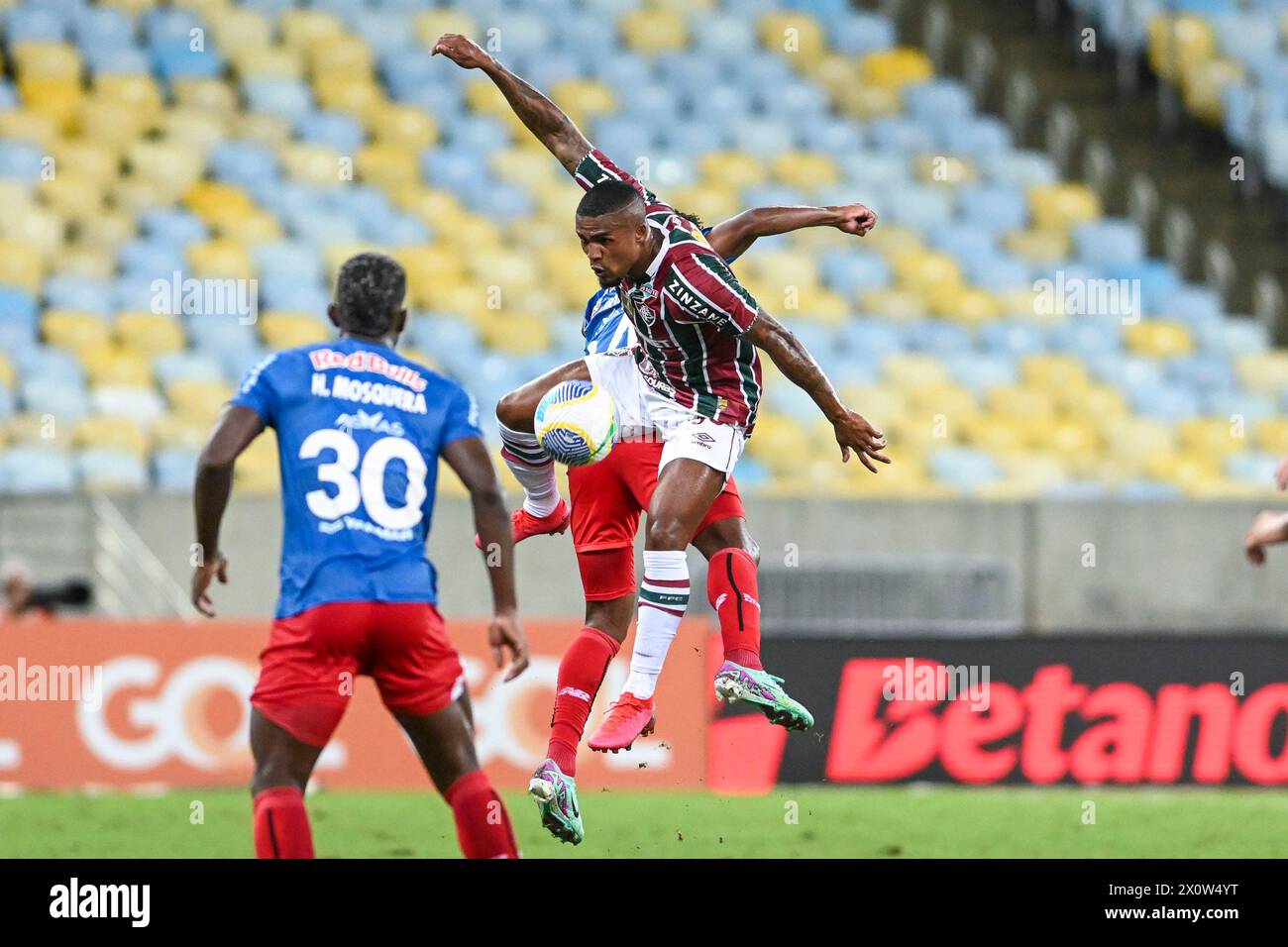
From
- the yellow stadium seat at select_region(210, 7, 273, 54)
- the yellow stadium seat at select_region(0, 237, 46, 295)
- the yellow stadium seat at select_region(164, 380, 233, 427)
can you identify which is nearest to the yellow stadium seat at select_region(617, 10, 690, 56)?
the yellow stadium seat at select_region(210, 7, 273, 54)

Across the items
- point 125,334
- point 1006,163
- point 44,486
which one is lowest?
point 44,486

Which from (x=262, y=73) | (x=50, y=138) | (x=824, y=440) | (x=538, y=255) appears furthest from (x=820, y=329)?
(x=50, y=138)

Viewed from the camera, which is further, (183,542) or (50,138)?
(50,138)

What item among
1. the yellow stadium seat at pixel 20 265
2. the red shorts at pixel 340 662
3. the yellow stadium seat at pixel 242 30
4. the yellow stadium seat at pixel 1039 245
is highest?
the yellow stadium seat at pixel 242 30

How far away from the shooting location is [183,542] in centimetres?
1514

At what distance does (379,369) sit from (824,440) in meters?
10.5

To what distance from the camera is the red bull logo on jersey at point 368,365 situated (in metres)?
6.88

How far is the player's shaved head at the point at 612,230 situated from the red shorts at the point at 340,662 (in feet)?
5.44

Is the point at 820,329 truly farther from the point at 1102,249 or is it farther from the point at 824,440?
the point at 1102,249

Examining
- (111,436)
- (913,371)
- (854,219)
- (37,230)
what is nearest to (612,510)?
(854,219)

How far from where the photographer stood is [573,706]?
827 centimetres

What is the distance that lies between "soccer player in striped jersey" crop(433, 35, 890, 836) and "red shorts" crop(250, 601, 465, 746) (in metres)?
1.21

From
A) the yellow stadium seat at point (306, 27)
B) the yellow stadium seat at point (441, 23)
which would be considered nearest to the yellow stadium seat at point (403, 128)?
the yellow stadium seat at point (441, 23)

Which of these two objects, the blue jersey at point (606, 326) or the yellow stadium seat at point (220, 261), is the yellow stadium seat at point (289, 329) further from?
the blue jersey at point (606, 326)
